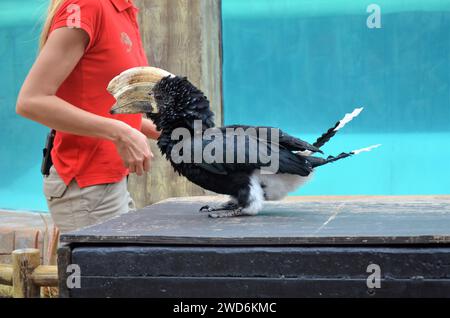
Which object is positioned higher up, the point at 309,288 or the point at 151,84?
the point at 151,84

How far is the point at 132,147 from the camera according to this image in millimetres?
2568

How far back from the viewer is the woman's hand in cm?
257

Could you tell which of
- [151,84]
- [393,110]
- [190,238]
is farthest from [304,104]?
[190,238]

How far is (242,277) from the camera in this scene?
81.3 inches

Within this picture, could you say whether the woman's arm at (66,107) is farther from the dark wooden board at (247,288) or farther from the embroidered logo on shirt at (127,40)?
the dark wooden board at (247,288)

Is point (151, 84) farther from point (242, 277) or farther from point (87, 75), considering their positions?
point (242, 277)

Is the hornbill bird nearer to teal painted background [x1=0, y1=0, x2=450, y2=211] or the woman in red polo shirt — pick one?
the woman in red polo shirt

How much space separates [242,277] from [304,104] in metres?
2.86

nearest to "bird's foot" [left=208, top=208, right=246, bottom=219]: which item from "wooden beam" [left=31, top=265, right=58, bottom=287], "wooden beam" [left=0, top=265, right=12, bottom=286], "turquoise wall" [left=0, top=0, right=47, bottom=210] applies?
"wooden beam" [left=31, top=265, right=58, bottom=287]

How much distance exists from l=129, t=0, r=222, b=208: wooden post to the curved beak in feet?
6.60

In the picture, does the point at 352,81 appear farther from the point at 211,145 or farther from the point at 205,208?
the point at 211,145

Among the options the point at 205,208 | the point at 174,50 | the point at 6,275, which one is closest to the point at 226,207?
the point at 205,208

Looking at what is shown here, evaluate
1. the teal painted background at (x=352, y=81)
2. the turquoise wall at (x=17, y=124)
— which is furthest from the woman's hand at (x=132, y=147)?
the turquoise wall at (x=17, y=124)

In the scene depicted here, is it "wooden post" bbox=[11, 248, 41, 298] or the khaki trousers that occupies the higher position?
the khaki trousers
